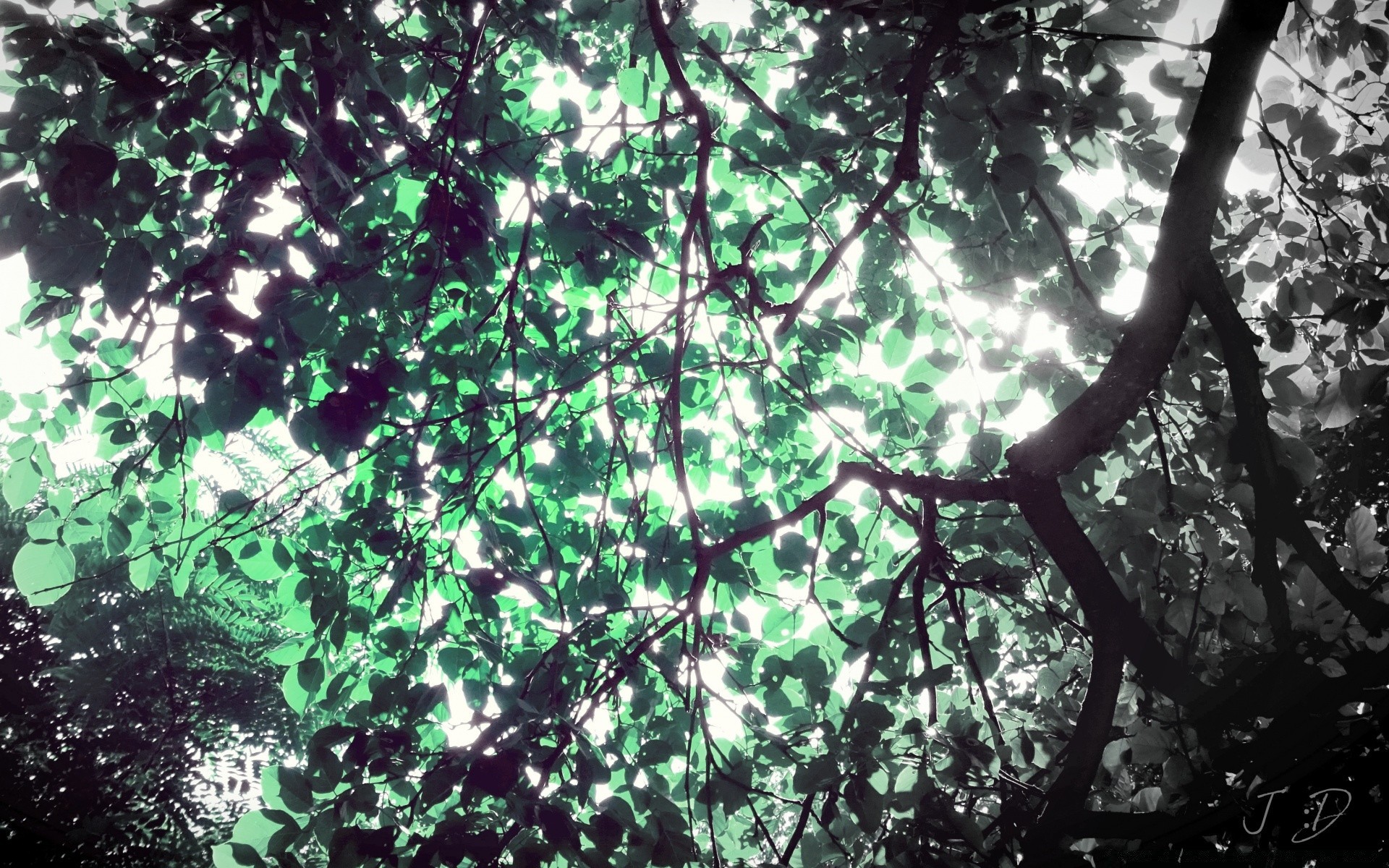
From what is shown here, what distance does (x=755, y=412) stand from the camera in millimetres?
2852

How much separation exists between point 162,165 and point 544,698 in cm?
217

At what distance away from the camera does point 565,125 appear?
230 centimetres

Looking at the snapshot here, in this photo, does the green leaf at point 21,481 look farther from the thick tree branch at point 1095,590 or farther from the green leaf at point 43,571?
the thick tree branch at point 1095,590

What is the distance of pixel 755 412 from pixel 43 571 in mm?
2218

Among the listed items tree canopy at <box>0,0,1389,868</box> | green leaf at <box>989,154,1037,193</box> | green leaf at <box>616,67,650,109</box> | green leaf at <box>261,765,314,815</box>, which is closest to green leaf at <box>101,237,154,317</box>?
tree canopy at <box>0,0,1389,868</box>

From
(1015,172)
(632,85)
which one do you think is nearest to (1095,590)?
(1015,172)

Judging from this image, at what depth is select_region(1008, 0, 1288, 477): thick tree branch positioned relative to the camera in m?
1.51

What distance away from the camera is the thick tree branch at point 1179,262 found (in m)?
1.51

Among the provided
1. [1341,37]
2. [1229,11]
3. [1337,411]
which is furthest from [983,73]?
[1337,411]

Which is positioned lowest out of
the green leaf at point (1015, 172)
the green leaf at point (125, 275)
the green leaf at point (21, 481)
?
the green leaf at point (1015, 172)

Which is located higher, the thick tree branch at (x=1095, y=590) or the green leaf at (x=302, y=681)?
the green leaf at (x=302, y=681)

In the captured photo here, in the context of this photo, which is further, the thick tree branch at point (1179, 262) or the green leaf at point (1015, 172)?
the green leaf at point (1015, 172)

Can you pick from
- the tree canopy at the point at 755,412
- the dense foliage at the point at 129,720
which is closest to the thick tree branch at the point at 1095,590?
the tree canopy at the point at 755,412

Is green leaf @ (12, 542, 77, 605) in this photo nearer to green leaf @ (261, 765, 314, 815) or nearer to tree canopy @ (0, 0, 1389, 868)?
tree canopy @ (0, 0, 1389, 868)
